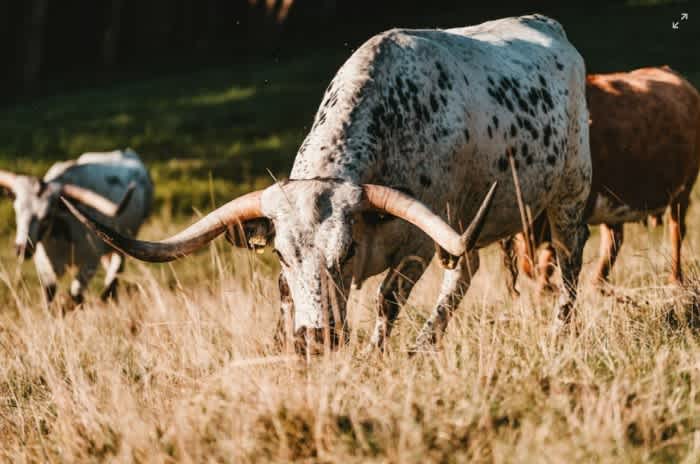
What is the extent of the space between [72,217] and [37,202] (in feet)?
2.04

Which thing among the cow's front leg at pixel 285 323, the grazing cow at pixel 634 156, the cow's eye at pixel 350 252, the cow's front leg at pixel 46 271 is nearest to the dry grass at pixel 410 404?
the cow's front leg at pixel 285 323

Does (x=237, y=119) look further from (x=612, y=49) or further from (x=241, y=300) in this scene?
(x=241, y=300)

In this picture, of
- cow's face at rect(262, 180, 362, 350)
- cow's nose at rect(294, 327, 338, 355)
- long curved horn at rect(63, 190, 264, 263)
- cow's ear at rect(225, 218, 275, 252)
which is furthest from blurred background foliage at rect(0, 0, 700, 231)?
cow's nose at rect(294, 327, 338, 355)

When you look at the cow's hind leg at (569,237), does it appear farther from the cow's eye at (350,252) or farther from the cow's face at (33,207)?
the cow's face at (33,207)

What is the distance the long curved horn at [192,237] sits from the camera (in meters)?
4.33

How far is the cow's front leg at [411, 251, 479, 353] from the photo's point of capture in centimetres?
477

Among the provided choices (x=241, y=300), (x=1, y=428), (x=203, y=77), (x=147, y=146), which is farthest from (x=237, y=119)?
(x=1, y=428)

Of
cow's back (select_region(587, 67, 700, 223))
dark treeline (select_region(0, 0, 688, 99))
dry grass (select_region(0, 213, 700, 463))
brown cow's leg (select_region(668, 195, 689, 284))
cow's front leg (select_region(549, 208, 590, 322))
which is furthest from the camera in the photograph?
dark treeline (select_region(0, 0, 688, 99))

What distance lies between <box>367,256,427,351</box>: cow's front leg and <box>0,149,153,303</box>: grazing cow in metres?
4.38

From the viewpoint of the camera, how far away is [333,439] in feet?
10.8

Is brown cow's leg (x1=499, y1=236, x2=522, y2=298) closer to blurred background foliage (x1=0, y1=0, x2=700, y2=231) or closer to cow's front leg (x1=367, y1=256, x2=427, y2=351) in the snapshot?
cow's front leg (x1=367, y1=256, x2=427, y2=351)

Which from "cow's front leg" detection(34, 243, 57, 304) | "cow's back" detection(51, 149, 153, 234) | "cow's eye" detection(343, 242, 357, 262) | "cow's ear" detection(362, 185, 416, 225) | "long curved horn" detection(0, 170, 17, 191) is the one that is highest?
"cow's ear" detection(362, 185, 416, 225)

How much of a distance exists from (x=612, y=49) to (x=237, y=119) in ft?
27.3

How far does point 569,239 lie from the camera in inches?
260
